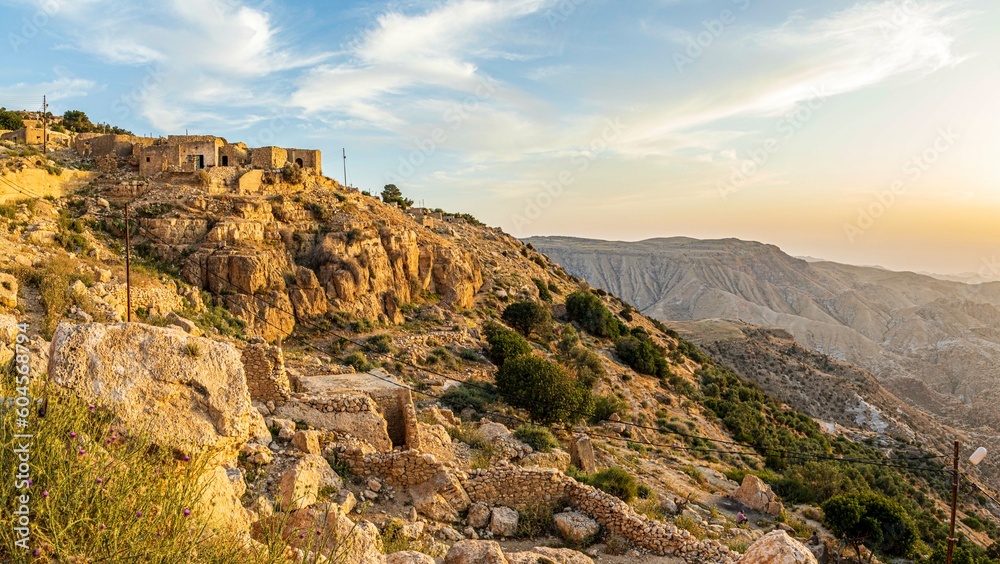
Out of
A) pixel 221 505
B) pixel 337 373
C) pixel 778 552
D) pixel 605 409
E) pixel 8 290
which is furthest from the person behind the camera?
pixel 605 409

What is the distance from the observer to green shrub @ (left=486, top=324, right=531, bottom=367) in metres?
26.5

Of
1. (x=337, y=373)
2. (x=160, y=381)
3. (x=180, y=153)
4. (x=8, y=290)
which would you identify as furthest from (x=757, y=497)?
(x=180, y=153)

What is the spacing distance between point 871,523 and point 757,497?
9.21 feet

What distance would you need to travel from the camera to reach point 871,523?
15523mm

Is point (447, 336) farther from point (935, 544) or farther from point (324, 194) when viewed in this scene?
point (935, 544)

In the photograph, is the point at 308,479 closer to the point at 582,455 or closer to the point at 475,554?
the point at 475,554

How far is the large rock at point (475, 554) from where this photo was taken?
6.43 m

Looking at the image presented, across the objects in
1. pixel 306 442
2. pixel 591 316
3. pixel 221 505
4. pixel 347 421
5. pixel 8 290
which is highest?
pixel 8 290

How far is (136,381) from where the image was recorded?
17.4 feet

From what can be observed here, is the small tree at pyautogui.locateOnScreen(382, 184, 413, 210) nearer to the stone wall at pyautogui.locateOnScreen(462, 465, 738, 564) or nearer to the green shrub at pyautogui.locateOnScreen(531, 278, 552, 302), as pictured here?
the green shrub at pyautogui.locateOnScreen(531, 278, 552, 302)

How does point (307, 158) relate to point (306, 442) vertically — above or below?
above

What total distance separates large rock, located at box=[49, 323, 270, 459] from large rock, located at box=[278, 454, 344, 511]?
1351 millimetres

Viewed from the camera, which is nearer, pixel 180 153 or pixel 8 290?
pixel 8 290

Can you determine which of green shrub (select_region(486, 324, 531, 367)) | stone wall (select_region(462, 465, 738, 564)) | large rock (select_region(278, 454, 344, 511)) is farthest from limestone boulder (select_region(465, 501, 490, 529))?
green shrub (select_region(486, 324, 531, 367))
